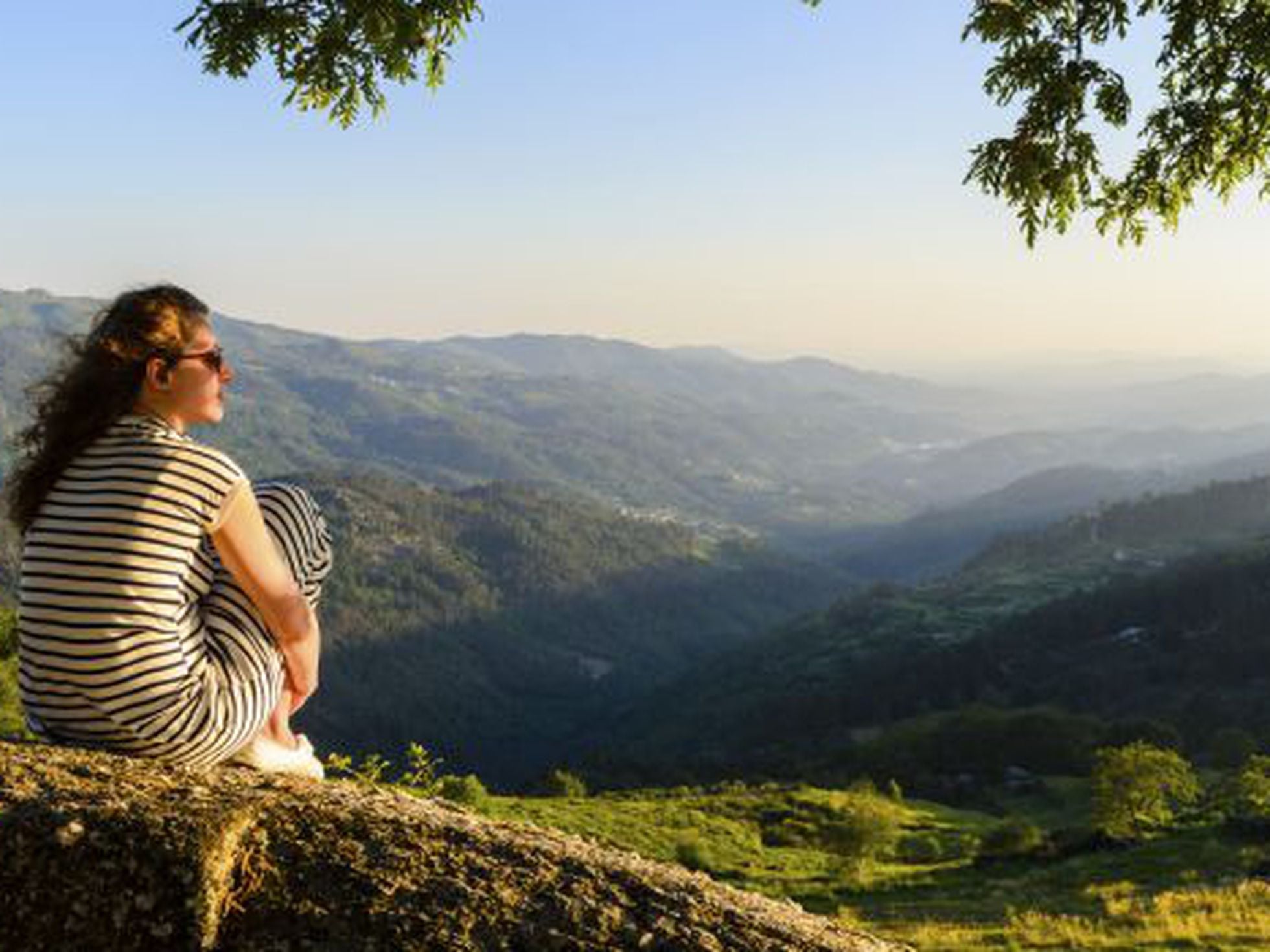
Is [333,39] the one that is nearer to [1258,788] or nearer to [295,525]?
[295,525]

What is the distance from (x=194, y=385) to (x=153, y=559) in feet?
3.58

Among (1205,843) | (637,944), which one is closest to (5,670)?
(637,944)

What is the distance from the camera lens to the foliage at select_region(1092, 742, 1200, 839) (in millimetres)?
58812

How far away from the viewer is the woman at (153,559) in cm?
555

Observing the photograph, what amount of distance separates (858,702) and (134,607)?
659 feet

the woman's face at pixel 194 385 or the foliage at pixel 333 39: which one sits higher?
the foliage at pixel 333 39

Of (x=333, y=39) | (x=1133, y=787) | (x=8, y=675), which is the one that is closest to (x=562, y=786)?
(x=1133, y=787)

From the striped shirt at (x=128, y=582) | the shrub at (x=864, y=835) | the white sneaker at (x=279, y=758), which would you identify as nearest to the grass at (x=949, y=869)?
the shrub at (x=864, y=835)

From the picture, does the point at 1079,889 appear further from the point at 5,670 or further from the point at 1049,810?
the point at 1049,810

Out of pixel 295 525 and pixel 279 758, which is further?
pixel 279 758

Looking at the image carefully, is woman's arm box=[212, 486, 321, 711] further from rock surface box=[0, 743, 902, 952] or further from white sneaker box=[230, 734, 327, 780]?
rock surface box=[0, 743, 902, 952]

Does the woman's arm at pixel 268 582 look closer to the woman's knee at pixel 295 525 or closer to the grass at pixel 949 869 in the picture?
the woman's knee at pixel 295 525

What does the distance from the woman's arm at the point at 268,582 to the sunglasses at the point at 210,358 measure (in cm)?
82

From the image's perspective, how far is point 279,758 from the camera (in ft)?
21.7
